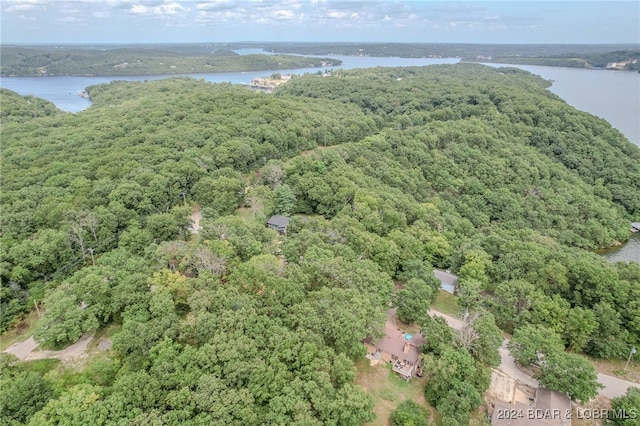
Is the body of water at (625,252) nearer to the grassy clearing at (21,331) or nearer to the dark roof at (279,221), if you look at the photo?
the dark roof at (279,221)

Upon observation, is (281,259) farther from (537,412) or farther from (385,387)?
(537,412)

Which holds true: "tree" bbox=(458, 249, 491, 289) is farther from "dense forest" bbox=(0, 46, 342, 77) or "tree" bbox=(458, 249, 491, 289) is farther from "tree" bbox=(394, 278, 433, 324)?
"dense forest" bbox=(0, 46, 342, 77)

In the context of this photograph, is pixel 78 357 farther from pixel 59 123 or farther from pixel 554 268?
pixel 59 123

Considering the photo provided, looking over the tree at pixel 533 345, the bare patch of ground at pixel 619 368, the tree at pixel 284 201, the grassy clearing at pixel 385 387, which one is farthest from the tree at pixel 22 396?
the bare patch of ground at pixel 619 368

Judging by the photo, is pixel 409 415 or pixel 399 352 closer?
pixel 409 415

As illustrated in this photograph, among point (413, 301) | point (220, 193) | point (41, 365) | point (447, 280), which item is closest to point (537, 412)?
point (413, 301)
